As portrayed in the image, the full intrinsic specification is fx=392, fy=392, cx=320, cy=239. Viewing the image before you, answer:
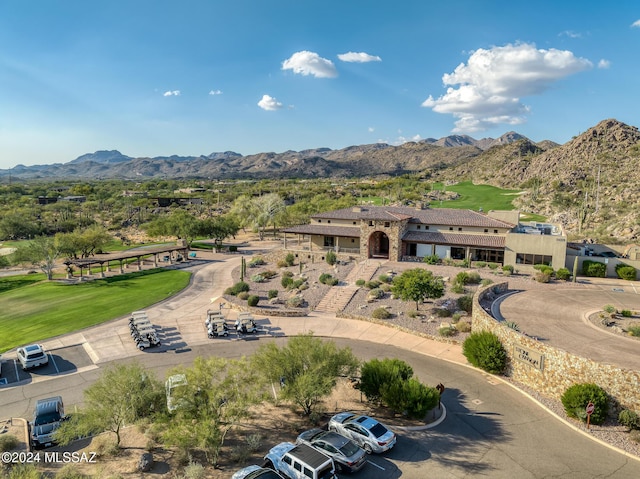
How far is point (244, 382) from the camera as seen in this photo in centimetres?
1791

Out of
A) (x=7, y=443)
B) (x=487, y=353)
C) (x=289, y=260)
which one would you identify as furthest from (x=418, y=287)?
(x=7, y=443)

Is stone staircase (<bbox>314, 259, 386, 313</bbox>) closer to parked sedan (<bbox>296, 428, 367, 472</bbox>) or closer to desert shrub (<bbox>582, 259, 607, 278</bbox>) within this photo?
parked sedan (<bbox>296, 428, 367, 472</bbox>)

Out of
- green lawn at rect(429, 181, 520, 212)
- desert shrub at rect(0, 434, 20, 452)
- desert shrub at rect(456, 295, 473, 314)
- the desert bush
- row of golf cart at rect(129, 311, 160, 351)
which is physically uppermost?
green lawn at rect(429, 181, 520, 212)

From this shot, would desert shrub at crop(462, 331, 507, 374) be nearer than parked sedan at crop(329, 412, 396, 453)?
No

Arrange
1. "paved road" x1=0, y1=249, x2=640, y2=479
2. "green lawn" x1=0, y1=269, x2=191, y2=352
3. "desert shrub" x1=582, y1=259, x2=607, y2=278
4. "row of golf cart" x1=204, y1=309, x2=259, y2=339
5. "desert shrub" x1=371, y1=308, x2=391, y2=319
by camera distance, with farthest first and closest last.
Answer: "desert shrub" x1=582, y1=259, x2=607, y2=278 < "green lawn" x1=0, y1=269, x2=191, y2=352 < "desert shrub" x1=371, y1=308, x2=391, y2=319 < "row of golf cart" x1=204, y1=309, x2=259, y2=339 < "paved road" x1=0, y1=249, x2=640, y2=479

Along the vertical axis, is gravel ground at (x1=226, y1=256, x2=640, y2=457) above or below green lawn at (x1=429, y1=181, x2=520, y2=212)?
below

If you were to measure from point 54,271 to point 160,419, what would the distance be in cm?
5200

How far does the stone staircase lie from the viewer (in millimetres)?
37497

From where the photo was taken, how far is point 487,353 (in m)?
23.9

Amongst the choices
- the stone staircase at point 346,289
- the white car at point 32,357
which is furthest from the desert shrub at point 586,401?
the white car at point 32,357

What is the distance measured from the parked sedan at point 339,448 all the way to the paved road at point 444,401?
0.65 meters

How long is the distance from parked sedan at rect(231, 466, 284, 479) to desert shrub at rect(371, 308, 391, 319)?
19933 mm

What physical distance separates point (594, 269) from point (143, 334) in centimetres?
4457

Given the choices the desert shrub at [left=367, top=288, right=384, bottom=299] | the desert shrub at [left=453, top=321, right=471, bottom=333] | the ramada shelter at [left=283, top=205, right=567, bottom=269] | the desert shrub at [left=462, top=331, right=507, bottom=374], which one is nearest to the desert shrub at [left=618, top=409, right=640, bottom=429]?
the desert shrub at [left=462, top=331, right=507, bottom=374]
